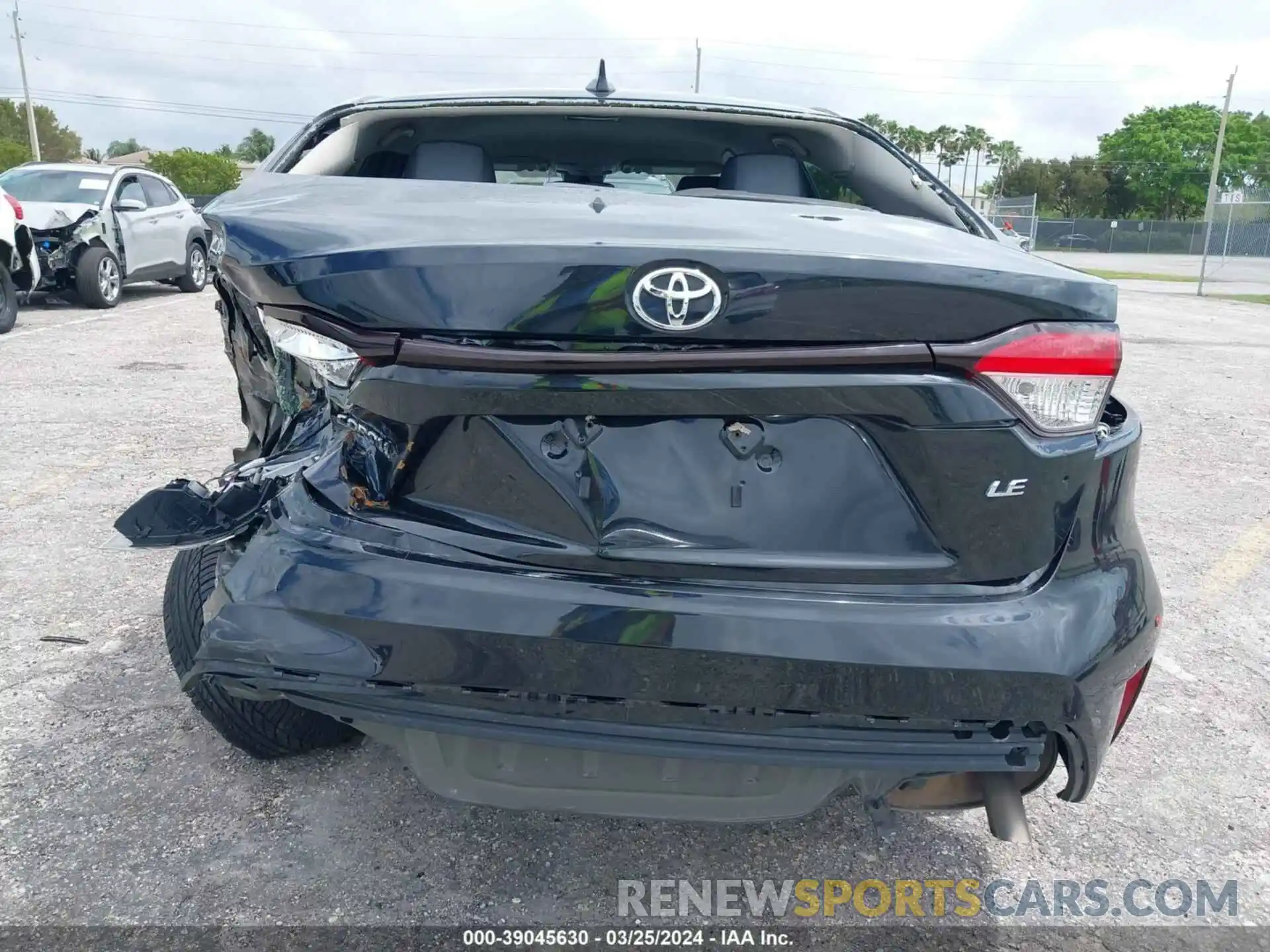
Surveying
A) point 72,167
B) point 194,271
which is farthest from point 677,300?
point 194,271

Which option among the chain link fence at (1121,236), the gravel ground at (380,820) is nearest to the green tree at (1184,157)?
the chain link fence at (1121,236)

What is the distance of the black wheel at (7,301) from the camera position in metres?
8.66

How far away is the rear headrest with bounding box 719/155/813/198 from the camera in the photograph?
2441mm

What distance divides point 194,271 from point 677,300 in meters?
13.4

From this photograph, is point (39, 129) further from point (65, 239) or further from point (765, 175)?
point (765, 175)

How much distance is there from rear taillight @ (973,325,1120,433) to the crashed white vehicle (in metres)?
10.5

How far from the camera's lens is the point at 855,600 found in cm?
145

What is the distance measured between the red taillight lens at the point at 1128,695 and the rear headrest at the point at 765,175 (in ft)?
4.57

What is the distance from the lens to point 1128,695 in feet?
5.41

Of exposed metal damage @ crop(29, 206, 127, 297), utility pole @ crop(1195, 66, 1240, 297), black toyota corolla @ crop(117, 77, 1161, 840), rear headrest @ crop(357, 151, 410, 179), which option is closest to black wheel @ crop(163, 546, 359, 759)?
black toyota corolla @ crop(117, 77, 1161, 840)

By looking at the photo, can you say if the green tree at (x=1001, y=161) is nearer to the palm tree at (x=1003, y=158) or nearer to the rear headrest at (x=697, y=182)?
the palm tree at (x=1003, y=158)

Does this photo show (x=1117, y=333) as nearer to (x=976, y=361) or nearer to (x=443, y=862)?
(x=976, y=361)

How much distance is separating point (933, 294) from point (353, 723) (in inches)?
45.6

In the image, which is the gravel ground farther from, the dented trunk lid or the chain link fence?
the chain link fence
